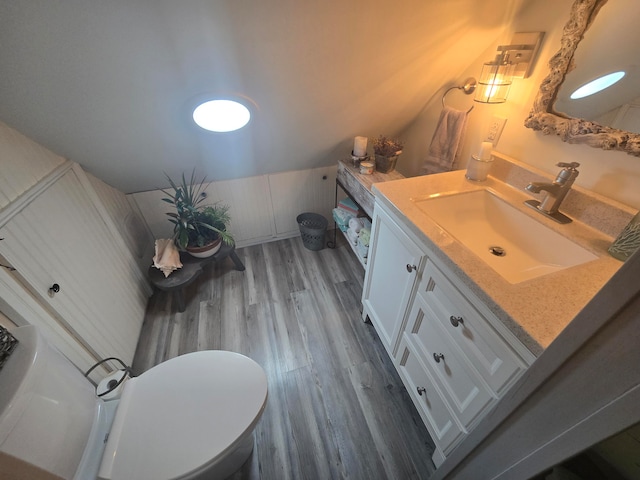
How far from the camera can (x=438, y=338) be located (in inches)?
35.9

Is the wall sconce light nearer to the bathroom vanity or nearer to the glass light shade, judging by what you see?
the glass light shade

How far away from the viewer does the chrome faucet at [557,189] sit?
0.85 meters

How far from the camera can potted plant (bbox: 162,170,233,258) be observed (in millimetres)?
1625

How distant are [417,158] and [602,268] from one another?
1295mm

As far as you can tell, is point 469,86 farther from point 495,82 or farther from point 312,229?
point 312,229

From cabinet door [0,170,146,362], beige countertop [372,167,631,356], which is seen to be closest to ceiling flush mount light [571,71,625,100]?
beige countertop [372,167,631,356]

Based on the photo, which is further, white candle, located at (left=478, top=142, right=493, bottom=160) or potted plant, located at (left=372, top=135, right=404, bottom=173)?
potted plant, located at (left=372, top=135, right=404, bottom=173)

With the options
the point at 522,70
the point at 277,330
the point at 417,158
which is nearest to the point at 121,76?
the point at 277,330

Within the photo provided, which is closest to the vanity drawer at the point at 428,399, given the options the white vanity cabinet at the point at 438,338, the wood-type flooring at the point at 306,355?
the white vanity cabinet at the point at 438,338

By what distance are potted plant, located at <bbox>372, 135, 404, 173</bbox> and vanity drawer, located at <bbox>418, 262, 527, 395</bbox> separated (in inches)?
37.4

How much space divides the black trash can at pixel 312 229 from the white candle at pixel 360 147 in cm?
69

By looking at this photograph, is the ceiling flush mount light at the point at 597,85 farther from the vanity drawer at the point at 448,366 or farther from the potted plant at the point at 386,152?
the vanity drawer at the point at 448,366

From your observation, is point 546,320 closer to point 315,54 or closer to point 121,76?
point 315,54

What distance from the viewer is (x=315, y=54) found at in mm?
1012
